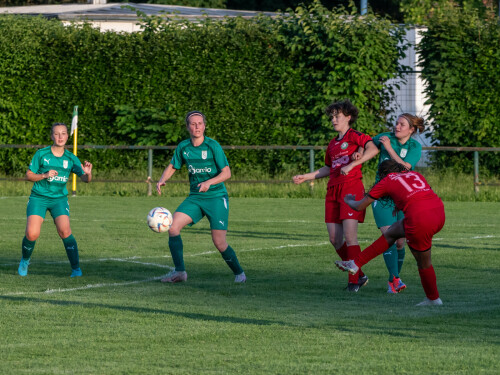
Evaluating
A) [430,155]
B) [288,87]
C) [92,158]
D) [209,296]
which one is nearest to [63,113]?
[92,158]

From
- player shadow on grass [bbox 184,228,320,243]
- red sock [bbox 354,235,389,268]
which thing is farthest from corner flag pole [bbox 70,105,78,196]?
red sock [bbox 354,235,389,268]

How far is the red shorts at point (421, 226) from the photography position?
795cm

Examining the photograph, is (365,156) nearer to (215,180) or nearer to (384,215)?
(384,215)

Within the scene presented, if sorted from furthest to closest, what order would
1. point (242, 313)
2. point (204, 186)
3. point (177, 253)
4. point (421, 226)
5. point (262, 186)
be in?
point (262, 186) → point (177, 253) → point (204, 186) → point (421, 226) → point (242, 313)

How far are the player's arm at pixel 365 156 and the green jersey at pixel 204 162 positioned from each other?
1.37 meters

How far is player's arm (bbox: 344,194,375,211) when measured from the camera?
8.09 meters

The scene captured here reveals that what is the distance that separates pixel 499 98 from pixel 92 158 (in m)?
10.3

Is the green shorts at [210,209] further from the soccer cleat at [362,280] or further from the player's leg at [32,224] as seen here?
the player's leg at [32,224]

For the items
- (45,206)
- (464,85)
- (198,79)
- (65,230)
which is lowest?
(65,230)

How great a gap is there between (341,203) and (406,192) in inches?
49.1

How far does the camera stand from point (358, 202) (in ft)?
27.1

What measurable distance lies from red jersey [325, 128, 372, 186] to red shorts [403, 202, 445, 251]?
1.28 m

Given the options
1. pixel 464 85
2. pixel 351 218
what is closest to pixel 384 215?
pixel 351 218

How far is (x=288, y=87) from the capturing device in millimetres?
23938
